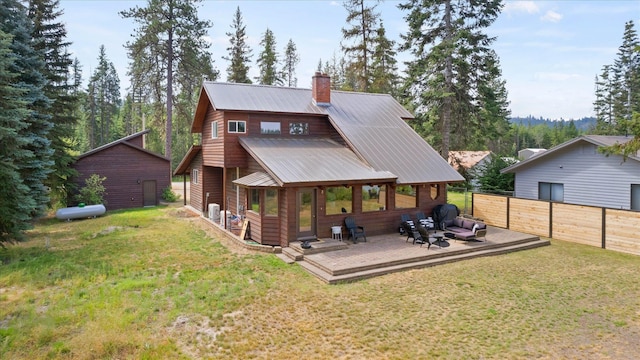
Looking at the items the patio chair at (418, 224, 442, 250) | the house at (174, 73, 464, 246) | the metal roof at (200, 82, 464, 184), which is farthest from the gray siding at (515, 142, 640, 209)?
the patio chair at (418, 224, 442, 250)

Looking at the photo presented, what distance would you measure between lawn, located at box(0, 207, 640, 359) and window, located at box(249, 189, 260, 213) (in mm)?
1837

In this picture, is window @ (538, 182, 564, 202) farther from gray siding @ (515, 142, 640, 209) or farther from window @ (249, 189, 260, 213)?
window @ (249, 189, 260, 213)

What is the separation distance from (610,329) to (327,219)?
8241mm

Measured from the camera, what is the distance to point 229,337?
22.0 feet

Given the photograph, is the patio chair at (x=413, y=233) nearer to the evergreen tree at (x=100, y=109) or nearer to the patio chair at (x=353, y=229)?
the patio chair at (x=353, y=229)

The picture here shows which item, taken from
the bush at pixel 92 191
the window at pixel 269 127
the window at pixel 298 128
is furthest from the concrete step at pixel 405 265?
the bush at pixel 92 191

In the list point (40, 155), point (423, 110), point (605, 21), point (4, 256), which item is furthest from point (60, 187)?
point (605, 21)

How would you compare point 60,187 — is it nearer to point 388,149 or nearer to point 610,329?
point 388,149

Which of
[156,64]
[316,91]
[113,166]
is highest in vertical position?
[156,64]

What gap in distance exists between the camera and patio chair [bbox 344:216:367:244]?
512 inches

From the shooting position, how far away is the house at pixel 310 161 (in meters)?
12.8

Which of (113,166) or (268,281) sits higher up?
(113,166)

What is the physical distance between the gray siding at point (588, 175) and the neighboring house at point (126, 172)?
863 inches

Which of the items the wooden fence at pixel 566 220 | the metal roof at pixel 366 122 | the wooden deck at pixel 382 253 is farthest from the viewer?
the metal roof at pixel 366 122
